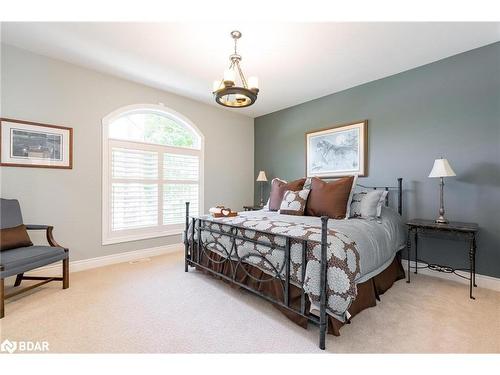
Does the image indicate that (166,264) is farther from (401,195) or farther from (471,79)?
(471,79)

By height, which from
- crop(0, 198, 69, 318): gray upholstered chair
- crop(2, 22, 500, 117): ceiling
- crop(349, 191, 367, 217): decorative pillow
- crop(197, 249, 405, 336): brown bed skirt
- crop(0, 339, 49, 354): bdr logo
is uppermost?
crop(2, 22, 500, 117): ceiling

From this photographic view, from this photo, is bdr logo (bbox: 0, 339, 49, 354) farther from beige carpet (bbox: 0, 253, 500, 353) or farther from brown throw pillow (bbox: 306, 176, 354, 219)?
brown throw pillow (bbox: 306, 176, 354, 219)

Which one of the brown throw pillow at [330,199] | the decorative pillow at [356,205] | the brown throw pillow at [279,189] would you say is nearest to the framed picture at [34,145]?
the brown throw pillow at [279,189]

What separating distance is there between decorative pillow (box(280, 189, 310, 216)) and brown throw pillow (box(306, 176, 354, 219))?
0.23 ft

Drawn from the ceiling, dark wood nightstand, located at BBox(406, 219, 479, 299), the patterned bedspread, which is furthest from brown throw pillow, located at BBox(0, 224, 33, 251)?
dark wood nightstand, located at BBox(406, 219, 479, 299)

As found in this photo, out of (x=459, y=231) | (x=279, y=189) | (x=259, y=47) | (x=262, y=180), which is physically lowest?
(x=459, y=231)

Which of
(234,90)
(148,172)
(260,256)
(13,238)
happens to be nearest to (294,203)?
(260,256)

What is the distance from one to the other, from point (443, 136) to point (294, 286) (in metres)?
2.66

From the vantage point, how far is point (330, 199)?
277 centimetres

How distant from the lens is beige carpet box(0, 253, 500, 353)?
161cm

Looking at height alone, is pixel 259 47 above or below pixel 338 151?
above

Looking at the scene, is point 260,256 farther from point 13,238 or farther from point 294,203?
point 13,238
